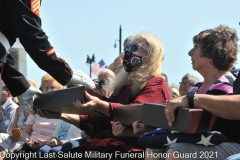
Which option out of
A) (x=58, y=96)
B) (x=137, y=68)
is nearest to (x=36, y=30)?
(x=58, y=96)

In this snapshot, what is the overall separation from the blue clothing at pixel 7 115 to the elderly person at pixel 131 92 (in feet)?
→ 8.50

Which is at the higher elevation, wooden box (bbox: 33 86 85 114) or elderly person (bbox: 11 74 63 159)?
wooden box (bbox: 33 86 85 114)

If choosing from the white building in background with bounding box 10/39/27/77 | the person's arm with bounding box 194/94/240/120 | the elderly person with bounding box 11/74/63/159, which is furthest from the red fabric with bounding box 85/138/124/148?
the white building in background with bounding box 10/39/27/77

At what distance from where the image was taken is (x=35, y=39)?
4.02 meters

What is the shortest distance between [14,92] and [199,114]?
184cm

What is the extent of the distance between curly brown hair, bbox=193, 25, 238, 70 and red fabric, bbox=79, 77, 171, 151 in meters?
0.57

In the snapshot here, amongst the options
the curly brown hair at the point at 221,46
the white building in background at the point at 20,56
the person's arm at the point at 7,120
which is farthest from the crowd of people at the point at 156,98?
the white building in background at the point at 20,56

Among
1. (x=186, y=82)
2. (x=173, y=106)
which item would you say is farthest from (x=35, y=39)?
(x=186, y=82)

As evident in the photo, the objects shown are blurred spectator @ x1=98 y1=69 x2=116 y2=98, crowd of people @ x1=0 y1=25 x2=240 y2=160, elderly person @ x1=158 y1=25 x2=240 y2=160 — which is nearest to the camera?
crowd of people @ x1=0 y1=25 x2=240 y2=160

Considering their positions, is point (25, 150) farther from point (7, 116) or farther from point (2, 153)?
point (7, 116)

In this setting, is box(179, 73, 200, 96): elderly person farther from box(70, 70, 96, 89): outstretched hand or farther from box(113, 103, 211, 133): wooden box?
box(113, 103, 211, 133): wooden box

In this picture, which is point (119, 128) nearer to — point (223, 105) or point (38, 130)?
point (223, 105)

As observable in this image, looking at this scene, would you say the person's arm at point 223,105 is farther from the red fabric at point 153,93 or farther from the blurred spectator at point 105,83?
the blurred spectator at point 105,83

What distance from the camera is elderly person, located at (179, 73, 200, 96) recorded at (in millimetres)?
7113
